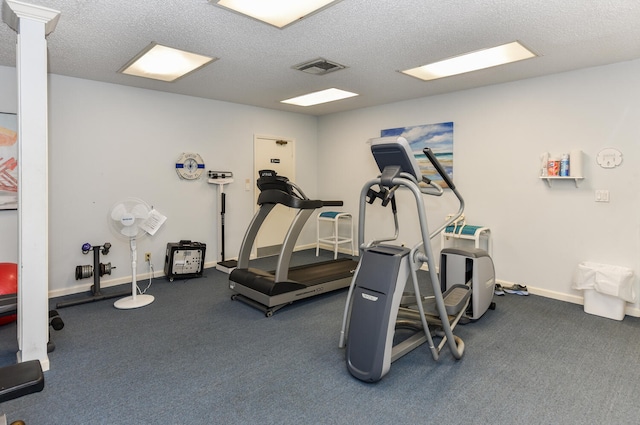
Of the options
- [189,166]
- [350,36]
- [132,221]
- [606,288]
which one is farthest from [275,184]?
[606,288]

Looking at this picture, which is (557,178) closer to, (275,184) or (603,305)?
(603,305)

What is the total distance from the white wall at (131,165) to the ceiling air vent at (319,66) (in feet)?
6.70

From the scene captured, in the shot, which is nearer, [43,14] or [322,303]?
[43,14]

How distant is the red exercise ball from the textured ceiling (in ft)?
6.48

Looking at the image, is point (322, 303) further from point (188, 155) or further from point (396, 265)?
point (188, 155)

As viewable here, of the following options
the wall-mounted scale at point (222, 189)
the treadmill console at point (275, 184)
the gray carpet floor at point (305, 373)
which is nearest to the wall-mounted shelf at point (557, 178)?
the gray carpet floor at point (305, 373)

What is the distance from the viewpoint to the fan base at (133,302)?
3744mm

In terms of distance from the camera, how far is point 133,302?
383cm

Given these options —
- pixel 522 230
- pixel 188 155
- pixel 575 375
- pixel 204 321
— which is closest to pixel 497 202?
pixel 522 230

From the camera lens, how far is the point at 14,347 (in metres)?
2.86

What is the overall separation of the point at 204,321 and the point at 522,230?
12.0 feet

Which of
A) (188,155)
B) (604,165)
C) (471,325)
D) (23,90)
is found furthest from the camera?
(188,155)

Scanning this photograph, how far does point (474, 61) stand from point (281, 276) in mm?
2911

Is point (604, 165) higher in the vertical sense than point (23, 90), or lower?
lower
